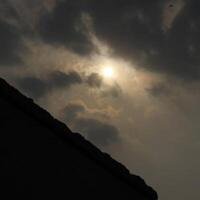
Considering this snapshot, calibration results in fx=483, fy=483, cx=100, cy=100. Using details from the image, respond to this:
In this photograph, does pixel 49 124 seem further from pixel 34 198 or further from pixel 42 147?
pixel 34 198

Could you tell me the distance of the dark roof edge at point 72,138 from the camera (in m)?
9.75

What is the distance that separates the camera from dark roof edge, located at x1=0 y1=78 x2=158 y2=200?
384 inches

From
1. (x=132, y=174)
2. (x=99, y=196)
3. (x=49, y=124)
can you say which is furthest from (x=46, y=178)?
(x=132, y=174)

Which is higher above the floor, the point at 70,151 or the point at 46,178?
the point at 70,151

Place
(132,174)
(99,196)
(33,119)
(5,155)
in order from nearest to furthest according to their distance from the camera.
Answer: (5,155)
(33,119)
(99,196)
(132,174)

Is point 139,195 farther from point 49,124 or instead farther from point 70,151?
point 49,124

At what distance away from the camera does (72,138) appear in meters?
11.0

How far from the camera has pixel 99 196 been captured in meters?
11.7

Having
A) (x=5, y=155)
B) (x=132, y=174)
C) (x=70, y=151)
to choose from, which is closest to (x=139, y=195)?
(x=132, y=174)

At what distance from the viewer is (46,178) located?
1017 cm

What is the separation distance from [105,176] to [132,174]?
4.85ft

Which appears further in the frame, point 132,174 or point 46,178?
point 132,174

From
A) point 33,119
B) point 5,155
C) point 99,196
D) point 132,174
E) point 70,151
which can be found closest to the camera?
point 5,155

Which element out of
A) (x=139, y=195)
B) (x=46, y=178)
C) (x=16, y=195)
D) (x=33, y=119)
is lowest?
(x=16, y=195)
